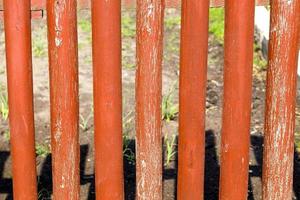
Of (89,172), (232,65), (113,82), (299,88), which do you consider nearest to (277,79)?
(232,65)

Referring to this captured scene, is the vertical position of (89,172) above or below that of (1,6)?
below

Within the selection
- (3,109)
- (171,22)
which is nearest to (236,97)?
(3,109)

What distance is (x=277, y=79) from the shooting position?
339cm

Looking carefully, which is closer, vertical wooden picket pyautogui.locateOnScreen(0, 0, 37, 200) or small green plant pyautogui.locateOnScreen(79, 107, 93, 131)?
vertical wooden picket pyautogui.locateOnScreen(0, 0, 37, 200)

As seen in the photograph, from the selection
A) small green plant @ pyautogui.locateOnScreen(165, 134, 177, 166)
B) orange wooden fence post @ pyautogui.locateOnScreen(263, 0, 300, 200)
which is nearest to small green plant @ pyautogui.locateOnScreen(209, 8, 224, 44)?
small green plant @ pyautogui.locateOnScreen(165, 134, 177, 166)

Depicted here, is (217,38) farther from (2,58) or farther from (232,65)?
(232,65)

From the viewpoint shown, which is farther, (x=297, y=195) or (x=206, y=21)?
(x=297, y=195)

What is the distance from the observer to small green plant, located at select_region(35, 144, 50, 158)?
4965mm

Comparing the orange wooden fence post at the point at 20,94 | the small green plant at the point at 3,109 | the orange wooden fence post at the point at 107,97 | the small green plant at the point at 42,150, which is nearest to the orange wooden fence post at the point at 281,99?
the orange wooden fence post at the point at 107,97

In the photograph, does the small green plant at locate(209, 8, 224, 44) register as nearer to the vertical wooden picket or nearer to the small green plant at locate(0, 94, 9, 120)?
the small green plant at locate(0, 94, 9, 120)

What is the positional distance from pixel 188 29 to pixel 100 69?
36 centimetres

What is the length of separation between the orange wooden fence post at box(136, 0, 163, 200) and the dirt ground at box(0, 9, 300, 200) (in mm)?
975

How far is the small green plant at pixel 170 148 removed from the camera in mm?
4822

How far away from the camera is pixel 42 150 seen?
5.00m
